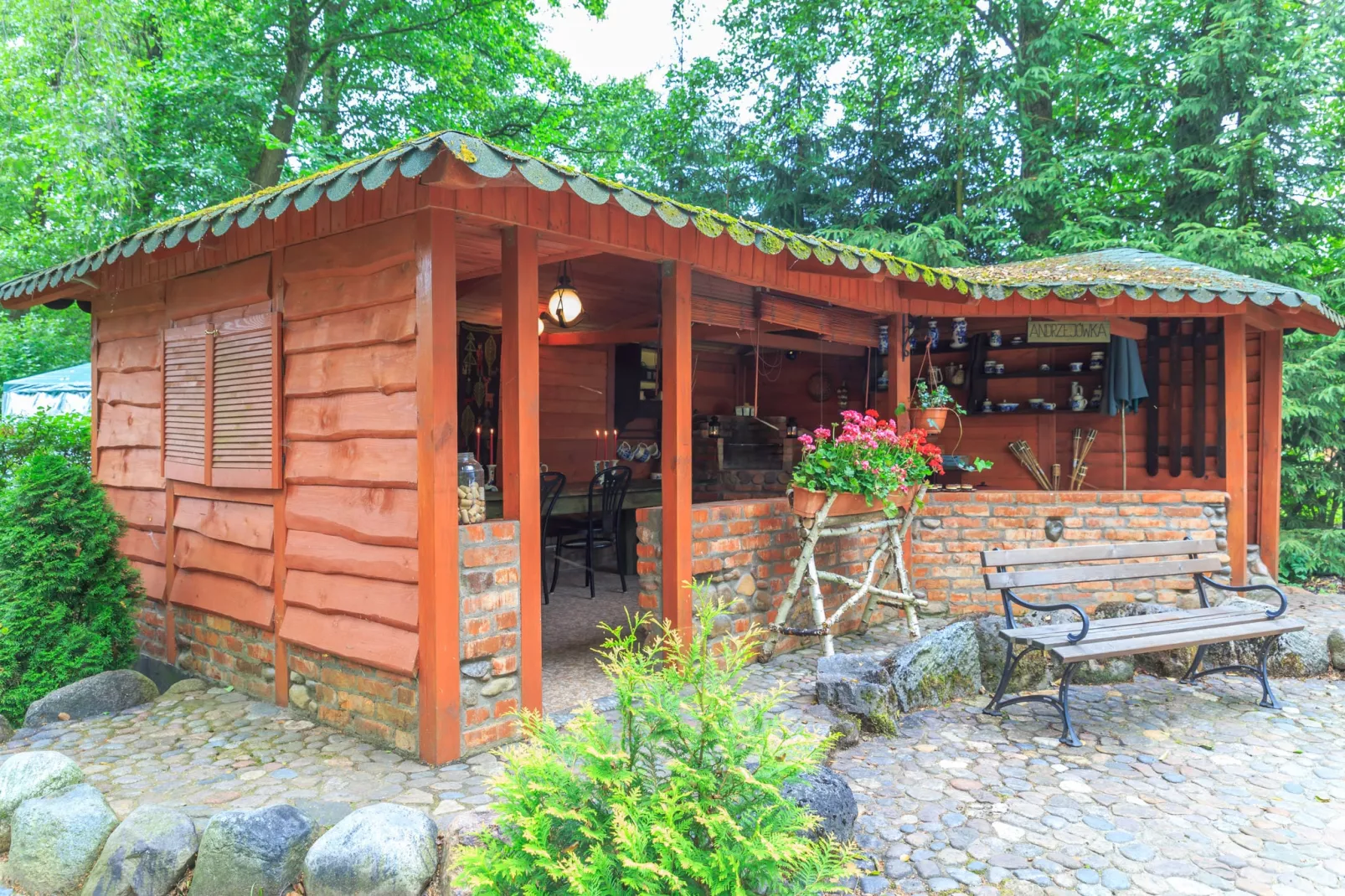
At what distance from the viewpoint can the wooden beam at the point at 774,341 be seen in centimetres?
670

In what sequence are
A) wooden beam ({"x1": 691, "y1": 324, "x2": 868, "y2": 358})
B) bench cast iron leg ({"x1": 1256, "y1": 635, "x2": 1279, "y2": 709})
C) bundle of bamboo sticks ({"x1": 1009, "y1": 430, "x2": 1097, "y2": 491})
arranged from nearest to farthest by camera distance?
bench cast iron leg ({"x1": 1256, "y1": 635, "x2": 1279, "y2": 709})
wooden beam ({"x1": 691, "y1": 324, "x2": 868, "y2": 358})
bundle of bamboo sticks ({"x1": 1009, "y1": 430, "x2": 1097, "y2": 491})

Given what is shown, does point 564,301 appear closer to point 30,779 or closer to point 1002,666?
point 1002,666

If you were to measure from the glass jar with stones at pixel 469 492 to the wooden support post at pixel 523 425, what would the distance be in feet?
0.40

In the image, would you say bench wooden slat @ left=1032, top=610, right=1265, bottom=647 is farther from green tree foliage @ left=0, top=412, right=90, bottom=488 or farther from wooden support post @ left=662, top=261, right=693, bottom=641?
green tree foliage @ left=0, top=412, right=90, bottom=488

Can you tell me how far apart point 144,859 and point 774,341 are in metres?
5.42

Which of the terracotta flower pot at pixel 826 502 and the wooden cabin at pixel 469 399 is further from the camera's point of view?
the terracotta flower pot at pixel 826 502

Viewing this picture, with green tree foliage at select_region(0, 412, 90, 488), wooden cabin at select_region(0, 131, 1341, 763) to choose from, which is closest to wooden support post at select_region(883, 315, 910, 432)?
wooden cabin at select_region(0, 131, 1341, 763)

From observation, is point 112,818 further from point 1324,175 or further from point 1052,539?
point 1324,175

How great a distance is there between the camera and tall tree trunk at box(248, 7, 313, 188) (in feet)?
37.2

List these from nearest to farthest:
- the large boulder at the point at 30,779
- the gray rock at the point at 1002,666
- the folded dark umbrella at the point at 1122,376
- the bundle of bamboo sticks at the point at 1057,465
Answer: the large boulder at the point at 30,779
the gray rock at the point at 1002,666
the folded dark umbrella at the point at 1122,376
the bundle of bamboo sticks at the point at 1057,465

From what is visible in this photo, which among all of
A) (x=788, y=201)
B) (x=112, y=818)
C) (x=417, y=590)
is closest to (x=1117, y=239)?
(x=788, y=201)

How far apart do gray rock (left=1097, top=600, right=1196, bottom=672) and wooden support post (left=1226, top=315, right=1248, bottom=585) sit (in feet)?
6.25

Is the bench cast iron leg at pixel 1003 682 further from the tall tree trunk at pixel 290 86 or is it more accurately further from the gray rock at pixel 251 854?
the tall tree trunk at pixel 290 86

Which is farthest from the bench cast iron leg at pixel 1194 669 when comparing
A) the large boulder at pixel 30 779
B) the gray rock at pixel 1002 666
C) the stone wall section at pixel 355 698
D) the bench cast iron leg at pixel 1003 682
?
the large boulder at pixel 30 779
